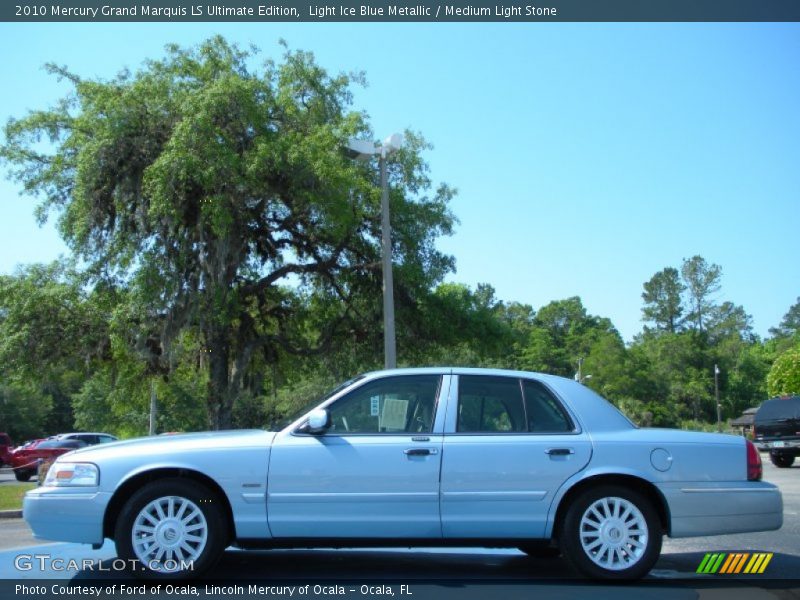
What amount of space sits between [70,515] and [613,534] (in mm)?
3967

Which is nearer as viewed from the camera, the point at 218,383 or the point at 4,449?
the point at 218,383

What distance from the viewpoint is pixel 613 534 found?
600cm

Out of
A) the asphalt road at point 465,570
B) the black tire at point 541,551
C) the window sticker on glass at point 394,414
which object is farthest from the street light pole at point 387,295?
the window sticker on glass at point 394,414

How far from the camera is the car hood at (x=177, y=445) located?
5.93m

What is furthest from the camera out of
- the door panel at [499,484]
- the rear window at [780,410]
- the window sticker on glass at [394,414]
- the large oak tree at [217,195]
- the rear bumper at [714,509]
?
the rear window at [780,410]

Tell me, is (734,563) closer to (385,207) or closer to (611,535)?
(611,535)

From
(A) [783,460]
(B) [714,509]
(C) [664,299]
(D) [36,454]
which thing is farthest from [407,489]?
(C) [664,299]

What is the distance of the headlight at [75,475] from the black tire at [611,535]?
3.47m

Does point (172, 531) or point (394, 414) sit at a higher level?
point (394, 414)

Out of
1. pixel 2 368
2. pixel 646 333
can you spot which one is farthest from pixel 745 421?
pixel 2 368

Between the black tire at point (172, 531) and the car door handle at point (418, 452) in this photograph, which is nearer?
the black tire at point (172, 531)

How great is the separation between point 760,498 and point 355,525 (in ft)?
10.0

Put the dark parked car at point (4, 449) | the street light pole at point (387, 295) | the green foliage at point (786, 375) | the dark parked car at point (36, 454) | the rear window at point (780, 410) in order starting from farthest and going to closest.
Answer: the green foliage at point (786, 375), the dark parked car at point (4, 449), the dark parked car at point (36, 454), the rear window at point (780, 410), the street light pole at point (387, 295)

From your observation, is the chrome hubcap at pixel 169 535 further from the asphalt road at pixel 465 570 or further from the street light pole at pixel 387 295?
the street light pole at pixel 387 295
